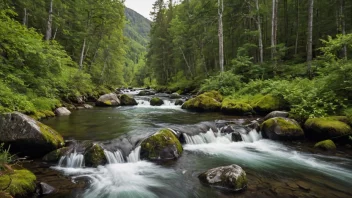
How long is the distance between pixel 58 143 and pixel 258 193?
19.9 ft

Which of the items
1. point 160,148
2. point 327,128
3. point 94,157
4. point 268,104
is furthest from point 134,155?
point 268,104

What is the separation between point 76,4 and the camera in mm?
21047

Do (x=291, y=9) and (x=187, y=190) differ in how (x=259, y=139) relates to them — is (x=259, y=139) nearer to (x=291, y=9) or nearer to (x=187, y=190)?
(x=187, y=190)

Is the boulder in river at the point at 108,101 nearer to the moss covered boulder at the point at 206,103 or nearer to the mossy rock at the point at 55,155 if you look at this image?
the moss covered boulder at the point at 206,103

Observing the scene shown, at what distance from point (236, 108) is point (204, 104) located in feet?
8.72

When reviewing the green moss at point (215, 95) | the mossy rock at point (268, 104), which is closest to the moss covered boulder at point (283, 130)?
the mossy rock at point (268, 104)

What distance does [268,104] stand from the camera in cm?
1289

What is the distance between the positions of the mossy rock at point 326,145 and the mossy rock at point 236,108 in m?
5.32

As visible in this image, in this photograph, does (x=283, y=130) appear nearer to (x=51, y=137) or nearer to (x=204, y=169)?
(x=204, y=169)

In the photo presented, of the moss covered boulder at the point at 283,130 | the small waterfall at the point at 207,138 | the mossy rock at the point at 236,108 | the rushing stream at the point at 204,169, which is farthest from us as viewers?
the mossy rock at the point at 236,108

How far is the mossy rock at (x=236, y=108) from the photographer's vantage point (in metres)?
13.4

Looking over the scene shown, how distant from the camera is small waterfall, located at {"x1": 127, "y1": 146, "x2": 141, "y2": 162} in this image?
23.2ft

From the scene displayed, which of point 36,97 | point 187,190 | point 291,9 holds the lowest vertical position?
point 187,190

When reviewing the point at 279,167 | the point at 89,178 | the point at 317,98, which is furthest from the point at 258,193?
the point at 317,98
